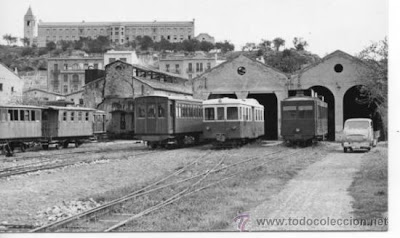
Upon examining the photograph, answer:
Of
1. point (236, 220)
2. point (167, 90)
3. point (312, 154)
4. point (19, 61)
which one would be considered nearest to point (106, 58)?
point (19, 61)

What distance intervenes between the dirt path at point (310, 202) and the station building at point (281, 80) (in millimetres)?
20024

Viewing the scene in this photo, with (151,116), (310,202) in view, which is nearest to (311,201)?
(310,202)

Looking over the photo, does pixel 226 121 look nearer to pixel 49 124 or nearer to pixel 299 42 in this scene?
pixel 299 42

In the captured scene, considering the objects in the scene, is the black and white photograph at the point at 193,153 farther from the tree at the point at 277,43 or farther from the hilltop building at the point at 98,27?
the tree at the point at 277,43

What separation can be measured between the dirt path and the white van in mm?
7720

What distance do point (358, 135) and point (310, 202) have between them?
14.2 metres

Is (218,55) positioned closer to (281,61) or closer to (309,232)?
(281,61)

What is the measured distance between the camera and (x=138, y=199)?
12.3 metres

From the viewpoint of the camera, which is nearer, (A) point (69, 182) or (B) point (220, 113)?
(A) point (69, 182)

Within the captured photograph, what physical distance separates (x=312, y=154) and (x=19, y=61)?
40.1 metres

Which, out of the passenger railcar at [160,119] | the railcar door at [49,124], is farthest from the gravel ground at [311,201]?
the railcar door at [49,124]

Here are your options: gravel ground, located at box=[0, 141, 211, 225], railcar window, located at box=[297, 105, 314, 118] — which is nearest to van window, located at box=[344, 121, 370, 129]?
railcar window, located at box=[297, 105, 314, 118]

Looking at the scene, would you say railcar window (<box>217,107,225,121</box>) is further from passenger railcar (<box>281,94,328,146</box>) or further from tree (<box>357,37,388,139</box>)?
tree (<box>357,37,388,139</box>)

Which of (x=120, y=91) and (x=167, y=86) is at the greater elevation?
(x=167, y=86)
